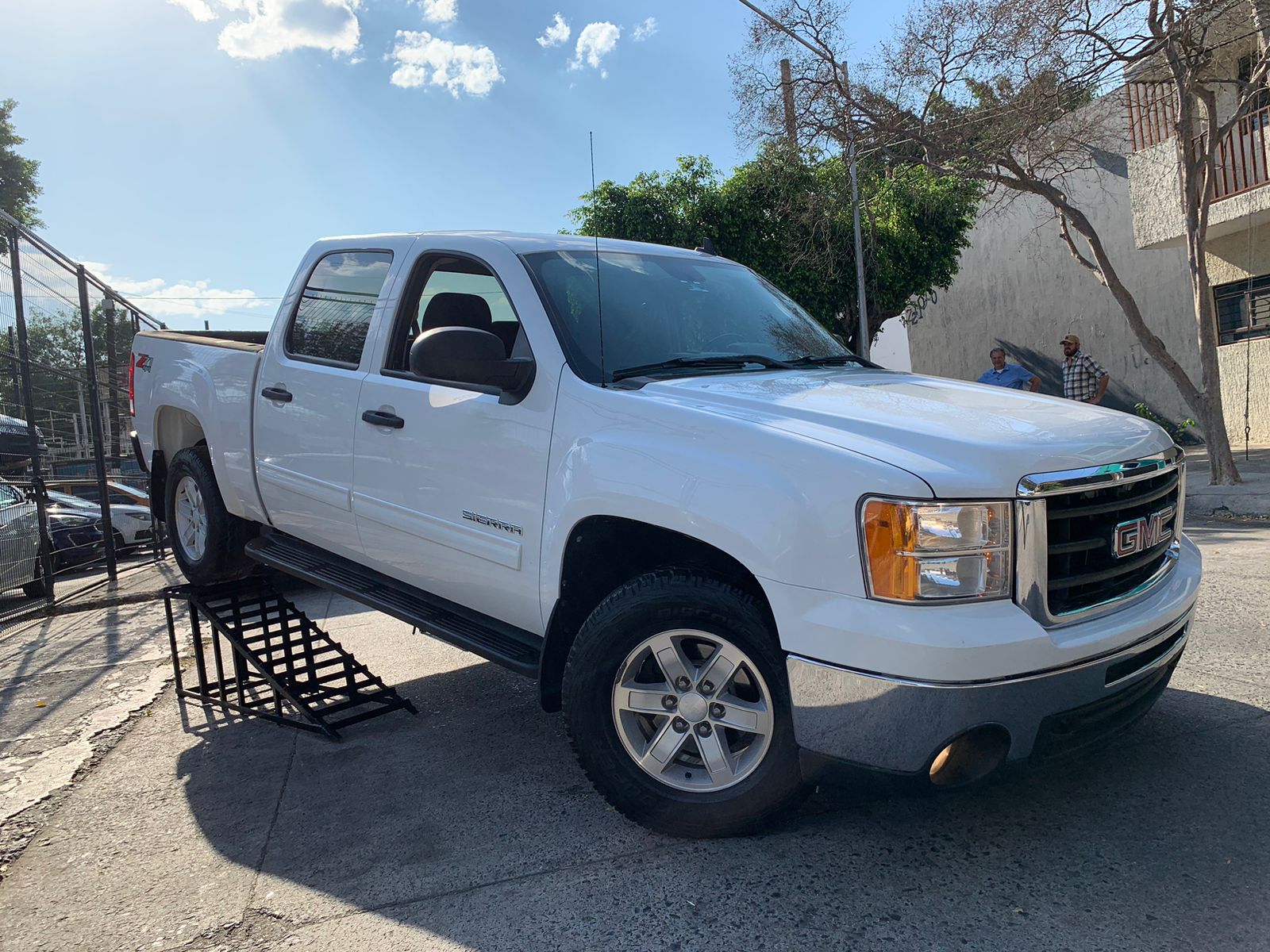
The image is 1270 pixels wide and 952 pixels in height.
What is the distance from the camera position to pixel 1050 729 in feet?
8.50

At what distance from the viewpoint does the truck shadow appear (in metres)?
2.57

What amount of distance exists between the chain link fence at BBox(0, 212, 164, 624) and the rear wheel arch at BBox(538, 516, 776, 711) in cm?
496

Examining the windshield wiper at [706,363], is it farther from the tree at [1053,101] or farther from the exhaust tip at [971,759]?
the tree at [1053,101]

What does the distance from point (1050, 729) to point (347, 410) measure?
294 centimetres

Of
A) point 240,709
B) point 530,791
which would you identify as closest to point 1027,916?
point 530,791

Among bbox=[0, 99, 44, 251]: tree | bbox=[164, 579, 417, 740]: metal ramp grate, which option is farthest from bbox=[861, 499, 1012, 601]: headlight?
bbox=[0, 99, 44, 251]: tree

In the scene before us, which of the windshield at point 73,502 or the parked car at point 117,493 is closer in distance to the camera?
the parked car at point 117,493

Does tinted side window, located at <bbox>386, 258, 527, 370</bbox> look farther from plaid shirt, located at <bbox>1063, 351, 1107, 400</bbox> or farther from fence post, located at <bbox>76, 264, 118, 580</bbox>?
plaid shirt, located at <bbox>1063, 351, 1107, 400</bbox>

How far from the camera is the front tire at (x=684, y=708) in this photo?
9.11 feet

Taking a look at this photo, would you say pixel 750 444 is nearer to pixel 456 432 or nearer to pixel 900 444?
pixel 900 444

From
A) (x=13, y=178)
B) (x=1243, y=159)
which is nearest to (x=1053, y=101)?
(x=1243, y=159)

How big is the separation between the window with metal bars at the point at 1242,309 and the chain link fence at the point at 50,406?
15.7 metres

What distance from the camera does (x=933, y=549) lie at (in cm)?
246

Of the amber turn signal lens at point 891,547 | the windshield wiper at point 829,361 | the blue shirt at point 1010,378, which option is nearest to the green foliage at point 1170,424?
the blue shirt at point 1010,378
